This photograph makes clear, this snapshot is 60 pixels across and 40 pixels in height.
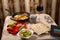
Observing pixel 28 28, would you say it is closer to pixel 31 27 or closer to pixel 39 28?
pixel 31 27

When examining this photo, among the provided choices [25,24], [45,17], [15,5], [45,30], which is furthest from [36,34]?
[15,5]

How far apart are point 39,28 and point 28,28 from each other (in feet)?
0.46

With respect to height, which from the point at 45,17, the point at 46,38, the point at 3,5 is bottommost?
the point at 46,38

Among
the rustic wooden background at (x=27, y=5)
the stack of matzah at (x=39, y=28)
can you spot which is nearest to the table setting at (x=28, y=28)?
the stack of matzah at (x=39, y=28)

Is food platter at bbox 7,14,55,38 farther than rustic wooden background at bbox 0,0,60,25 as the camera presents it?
No

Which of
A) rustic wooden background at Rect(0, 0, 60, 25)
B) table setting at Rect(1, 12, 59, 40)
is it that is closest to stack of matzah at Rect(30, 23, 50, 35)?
table setting at Rect(1, 12, 59, 40)

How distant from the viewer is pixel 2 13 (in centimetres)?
252

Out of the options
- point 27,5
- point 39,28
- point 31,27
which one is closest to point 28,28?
point 31,27

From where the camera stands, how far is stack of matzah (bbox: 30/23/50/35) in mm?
1683

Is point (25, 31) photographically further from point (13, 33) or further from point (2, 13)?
point (2, 13)

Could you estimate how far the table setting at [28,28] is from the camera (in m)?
1.60

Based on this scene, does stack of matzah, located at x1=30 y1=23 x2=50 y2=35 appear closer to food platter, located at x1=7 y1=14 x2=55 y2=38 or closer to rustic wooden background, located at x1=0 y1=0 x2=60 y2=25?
food platter, located at x1=7 y1=14 x2=55 y2=38

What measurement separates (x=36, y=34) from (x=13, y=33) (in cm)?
27

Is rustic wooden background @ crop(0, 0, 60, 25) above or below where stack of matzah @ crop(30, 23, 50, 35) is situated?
above
